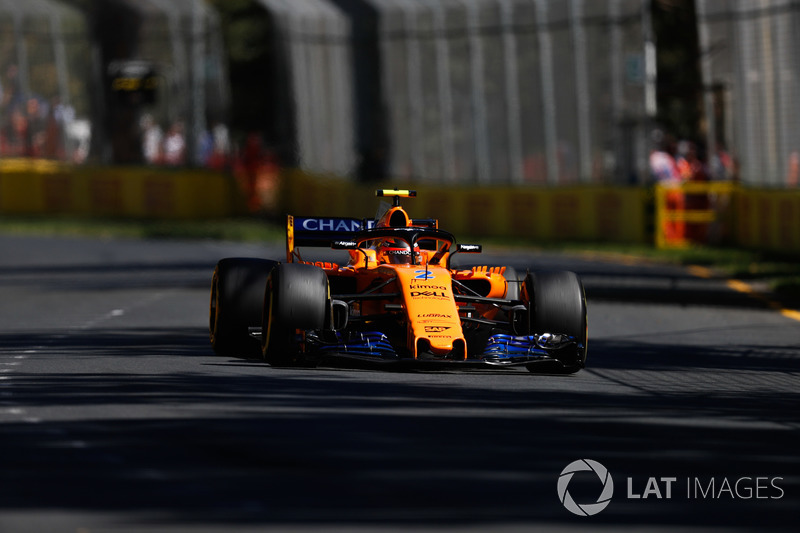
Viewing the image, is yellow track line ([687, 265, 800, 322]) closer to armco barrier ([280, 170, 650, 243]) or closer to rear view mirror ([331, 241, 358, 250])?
armco barrier ([280, 170, 650, 243])

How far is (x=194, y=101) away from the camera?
139ft

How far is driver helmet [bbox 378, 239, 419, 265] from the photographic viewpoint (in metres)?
13.0

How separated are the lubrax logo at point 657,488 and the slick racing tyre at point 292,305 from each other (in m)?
3.94

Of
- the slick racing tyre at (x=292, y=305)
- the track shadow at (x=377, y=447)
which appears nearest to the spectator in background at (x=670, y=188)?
the track shadow at (x=377, y=447)

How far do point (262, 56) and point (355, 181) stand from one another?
2738 cm

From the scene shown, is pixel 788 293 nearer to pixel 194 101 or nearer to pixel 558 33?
pixel 558 33

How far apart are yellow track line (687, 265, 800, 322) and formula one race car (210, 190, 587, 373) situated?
17.6 feet

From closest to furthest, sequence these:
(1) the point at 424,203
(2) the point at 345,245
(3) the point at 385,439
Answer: (3) the point at 385,439
(2) the point at 345,245
(1) the point at 424,203

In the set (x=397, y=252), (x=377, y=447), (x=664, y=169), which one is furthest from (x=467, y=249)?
(x=664, y=169)

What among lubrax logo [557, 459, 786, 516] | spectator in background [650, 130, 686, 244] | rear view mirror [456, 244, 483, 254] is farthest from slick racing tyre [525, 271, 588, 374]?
spectator in background [650, 130, 686, 244]

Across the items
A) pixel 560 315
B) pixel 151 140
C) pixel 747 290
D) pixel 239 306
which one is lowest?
pixel 747 290

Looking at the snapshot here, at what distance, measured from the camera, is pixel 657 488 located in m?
7.69

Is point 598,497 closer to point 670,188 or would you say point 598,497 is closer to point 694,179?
point 670,188

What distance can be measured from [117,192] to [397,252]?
1056 inches
